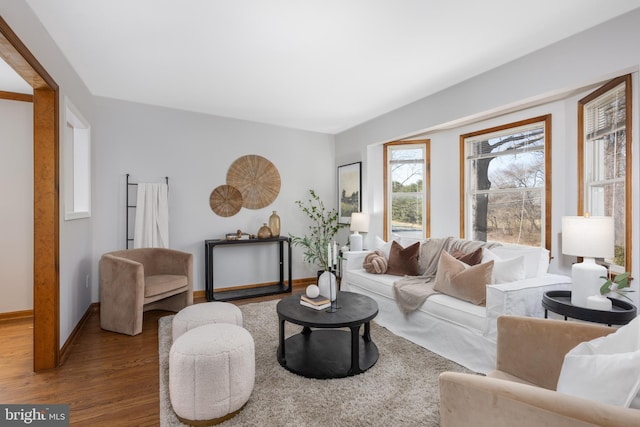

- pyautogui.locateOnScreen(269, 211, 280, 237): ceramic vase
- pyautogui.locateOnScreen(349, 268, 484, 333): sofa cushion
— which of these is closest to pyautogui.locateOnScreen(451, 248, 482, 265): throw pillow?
pyautogui.locateOnScreen(349, 268, 484, 333): sofa cushion

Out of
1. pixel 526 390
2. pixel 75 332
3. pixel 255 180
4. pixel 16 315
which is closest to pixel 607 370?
pixel 526 390

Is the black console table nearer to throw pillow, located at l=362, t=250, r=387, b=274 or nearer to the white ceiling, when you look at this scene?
throw pillow, located at l=362, t=250, r=387, b=274

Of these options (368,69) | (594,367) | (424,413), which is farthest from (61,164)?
(594,367)

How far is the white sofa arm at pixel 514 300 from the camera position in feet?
7.25

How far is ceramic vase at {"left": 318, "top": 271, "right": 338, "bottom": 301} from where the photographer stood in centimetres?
256

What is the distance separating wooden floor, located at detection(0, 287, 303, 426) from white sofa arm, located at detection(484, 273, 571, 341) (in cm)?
223

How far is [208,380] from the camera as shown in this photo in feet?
5.70

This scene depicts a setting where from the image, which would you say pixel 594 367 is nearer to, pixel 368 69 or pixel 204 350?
pixel 204 350

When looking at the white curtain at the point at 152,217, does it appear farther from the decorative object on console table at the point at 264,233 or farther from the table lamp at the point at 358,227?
the table lamp at the point at 358,227

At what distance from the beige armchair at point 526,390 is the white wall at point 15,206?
4.22 meters

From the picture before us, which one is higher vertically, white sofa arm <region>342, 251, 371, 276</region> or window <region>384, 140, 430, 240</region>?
window <region>384, 140, 430, 240</region>

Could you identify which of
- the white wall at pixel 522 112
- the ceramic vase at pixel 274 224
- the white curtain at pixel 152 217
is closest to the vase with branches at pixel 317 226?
the ceramic vase at pixel 274 224

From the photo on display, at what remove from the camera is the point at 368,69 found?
300 cm

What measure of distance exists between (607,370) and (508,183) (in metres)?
2.95
